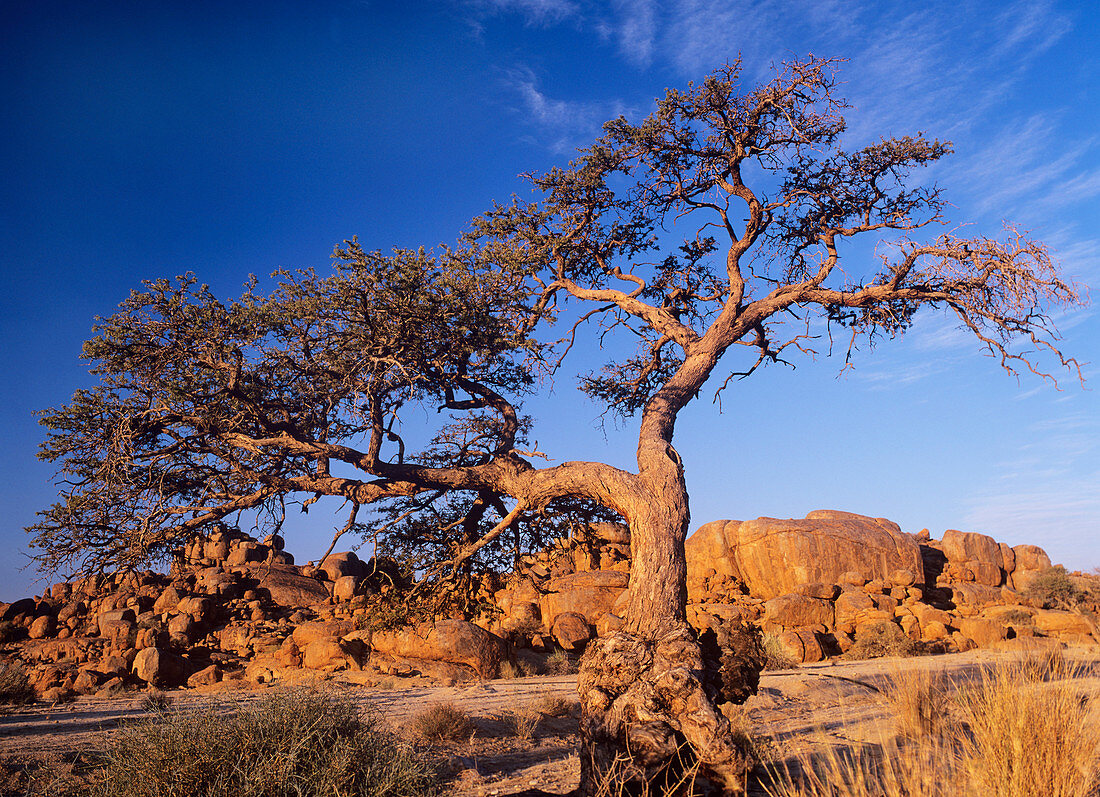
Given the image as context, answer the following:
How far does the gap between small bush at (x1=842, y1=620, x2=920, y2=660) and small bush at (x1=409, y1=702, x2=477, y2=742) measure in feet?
47.6

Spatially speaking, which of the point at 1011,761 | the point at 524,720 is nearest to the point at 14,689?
the point at 524,720

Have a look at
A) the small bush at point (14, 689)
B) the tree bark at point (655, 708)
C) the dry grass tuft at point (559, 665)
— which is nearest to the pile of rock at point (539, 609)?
the small bush at point (14, 689)

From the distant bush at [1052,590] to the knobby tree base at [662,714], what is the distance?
79.6 feet

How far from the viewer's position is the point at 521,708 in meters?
11.5

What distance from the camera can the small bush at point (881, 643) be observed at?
19.4m

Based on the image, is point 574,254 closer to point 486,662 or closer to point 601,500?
point 601,500

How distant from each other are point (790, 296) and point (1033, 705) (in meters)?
6.78

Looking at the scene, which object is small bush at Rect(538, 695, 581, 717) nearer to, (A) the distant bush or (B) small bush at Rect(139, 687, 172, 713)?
(B) small bush at Rect(139, 687, 172, 713)

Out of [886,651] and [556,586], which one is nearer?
[886,651]

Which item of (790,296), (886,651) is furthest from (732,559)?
(790,296)

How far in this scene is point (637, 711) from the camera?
19.2 feet

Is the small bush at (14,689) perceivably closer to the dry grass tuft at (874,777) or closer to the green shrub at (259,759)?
the green shrub at (259,759)

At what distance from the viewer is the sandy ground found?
7.29 metres

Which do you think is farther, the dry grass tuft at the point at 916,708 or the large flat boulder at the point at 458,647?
the large flat boulder at the point at 458,647
